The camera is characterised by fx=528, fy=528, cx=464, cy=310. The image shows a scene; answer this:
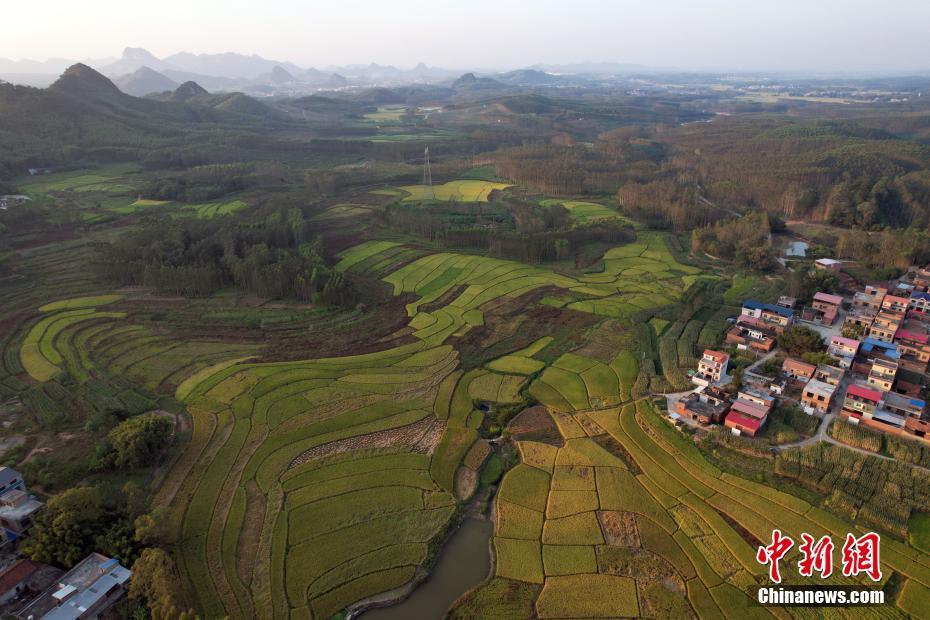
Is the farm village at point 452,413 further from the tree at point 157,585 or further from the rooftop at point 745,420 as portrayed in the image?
the rooftop at point 745,420

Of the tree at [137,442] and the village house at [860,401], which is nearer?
the tree at [137,442]

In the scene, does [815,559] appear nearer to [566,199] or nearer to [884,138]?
[566,199]

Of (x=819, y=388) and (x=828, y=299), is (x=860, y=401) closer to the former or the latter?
(x=819, y=388)

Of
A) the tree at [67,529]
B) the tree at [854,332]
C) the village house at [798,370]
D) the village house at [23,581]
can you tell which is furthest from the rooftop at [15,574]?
the tree at [854,332]

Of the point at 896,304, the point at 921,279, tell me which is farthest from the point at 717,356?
the point at 921,279

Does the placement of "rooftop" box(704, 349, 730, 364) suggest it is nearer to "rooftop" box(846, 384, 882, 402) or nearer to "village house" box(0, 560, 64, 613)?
"rooftop" box(846, 384, 882, 402)
